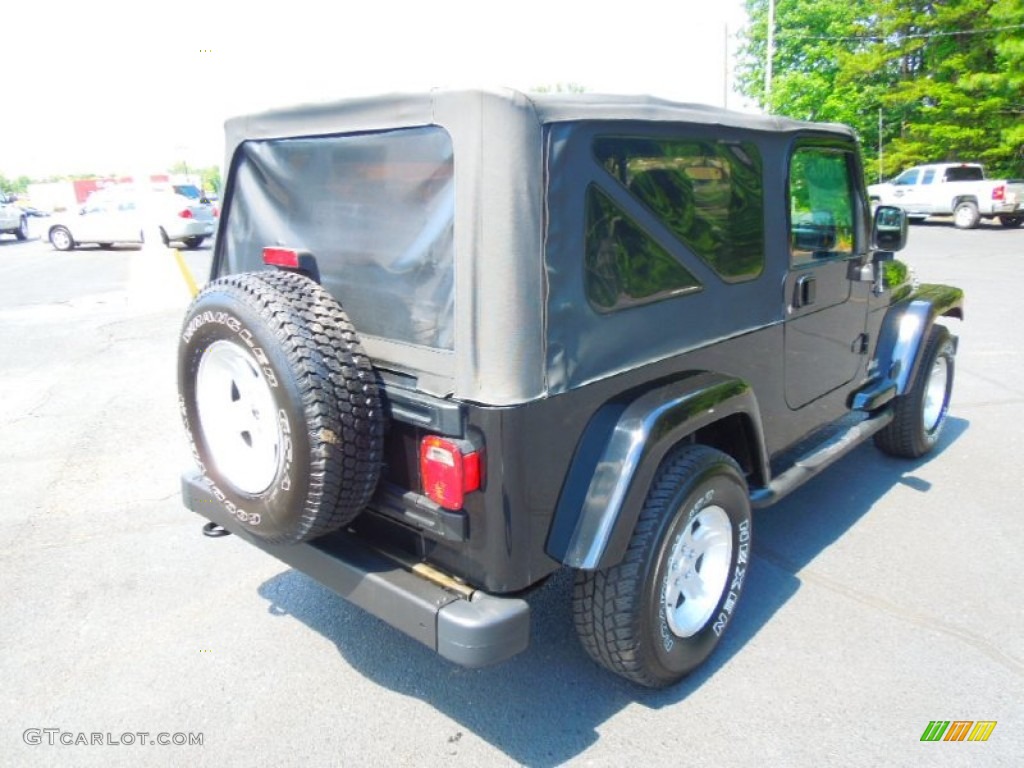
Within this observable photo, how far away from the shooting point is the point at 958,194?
68.2ft

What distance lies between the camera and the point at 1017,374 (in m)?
6.74

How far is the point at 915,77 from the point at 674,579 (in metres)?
29.5

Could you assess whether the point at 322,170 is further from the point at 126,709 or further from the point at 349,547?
the point at 126,709

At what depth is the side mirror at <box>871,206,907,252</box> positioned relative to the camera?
13.6 feet

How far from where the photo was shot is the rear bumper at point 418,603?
2238 mm

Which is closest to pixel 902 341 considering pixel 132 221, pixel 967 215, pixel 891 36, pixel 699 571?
pixel 699 571

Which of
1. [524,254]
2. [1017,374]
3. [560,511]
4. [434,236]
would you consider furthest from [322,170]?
[1017,374]

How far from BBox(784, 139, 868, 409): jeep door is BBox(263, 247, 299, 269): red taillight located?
82.5 inches

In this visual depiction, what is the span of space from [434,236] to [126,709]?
200 cm

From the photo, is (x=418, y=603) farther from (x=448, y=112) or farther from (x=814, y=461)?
(x=814, y=461)

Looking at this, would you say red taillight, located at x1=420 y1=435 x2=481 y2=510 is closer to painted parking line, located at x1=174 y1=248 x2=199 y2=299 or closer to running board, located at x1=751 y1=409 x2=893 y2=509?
running board, located at x1=751 y1=409 x2=893 y2=509

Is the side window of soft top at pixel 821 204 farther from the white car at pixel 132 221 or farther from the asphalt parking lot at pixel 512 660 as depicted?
the white car at pixel 132 221

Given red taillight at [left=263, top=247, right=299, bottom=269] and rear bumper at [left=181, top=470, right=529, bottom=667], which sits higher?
red taillight at [left=263, top=247, right=299, bottom=269]

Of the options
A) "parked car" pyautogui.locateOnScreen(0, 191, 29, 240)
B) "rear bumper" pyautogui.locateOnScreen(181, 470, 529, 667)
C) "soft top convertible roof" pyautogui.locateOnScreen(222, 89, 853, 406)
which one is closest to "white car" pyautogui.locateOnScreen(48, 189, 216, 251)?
"parked car" pyautogui.locateOnScreen(0, 191, 29, 240)
